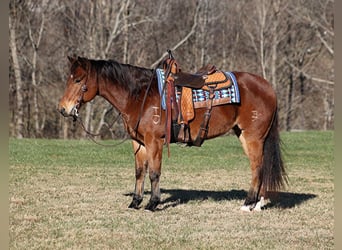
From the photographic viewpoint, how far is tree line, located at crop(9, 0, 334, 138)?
74.3 feet

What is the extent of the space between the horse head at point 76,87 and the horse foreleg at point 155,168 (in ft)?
3.23

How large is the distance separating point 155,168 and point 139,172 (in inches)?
19.1

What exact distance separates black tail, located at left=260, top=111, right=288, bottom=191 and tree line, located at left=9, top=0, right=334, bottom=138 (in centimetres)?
1377

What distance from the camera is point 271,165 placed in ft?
23.2

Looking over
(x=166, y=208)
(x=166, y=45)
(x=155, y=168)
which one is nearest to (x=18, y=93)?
(x=166, y=45)

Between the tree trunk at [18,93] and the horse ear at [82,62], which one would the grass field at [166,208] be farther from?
the tree trunk at [18,93]

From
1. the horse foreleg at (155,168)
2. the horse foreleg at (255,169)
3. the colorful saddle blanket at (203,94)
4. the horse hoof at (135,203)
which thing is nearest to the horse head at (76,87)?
the colorful saddle blanket at (203,94)

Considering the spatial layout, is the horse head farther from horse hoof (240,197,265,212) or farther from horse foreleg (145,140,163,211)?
horse hoof (240,197,265,212)

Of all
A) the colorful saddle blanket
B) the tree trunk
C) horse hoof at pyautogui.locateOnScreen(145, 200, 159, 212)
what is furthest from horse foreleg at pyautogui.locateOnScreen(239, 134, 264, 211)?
the tree trunk

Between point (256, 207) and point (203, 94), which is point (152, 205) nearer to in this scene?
point (256, 207)

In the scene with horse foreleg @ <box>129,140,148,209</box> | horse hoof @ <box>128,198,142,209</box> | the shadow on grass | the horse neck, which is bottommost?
the shadow on grass

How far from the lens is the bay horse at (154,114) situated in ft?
21.4

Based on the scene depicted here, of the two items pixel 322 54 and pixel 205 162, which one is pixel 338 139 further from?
pixel 322 54

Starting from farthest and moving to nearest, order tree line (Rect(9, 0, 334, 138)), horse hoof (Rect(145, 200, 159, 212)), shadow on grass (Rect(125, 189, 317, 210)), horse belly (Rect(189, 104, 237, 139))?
tree line (Rect(9, 0, 334, 138)) → shadow on grass (Rect(125, 189, 317, 210)) → horse hoof (Rect(145, 200, 159, 212)) → horse belly (Rect(189, 104, 237, 139))
